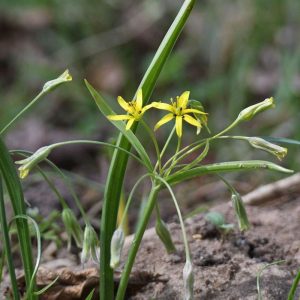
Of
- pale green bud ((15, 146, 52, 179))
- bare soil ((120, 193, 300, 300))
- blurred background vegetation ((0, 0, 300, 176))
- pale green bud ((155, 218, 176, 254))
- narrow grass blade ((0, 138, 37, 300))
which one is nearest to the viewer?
pale green bud ((15, 146, 52, 179))

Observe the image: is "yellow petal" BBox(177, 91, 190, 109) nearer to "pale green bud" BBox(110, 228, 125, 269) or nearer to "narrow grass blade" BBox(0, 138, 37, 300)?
"pale green bud" BBox(110, 228, 125, 269)

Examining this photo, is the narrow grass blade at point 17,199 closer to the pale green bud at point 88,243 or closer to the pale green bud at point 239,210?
the pale green bud at point 88,243

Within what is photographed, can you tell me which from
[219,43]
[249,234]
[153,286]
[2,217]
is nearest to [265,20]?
[219,43]

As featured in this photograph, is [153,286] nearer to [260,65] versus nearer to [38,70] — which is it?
[38,70]

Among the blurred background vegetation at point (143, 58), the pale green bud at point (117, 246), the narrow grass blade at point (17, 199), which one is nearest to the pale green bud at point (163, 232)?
the pale green bud at point (117, 246)

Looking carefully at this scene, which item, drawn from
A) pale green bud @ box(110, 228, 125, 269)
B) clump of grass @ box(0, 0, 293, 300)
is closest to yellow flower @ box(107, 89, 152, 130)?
clump of grass @ box(0, 0, 293, 300)

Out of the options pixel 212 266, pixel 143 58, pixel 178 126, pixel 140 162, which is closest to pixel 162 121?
pixel 178 126
